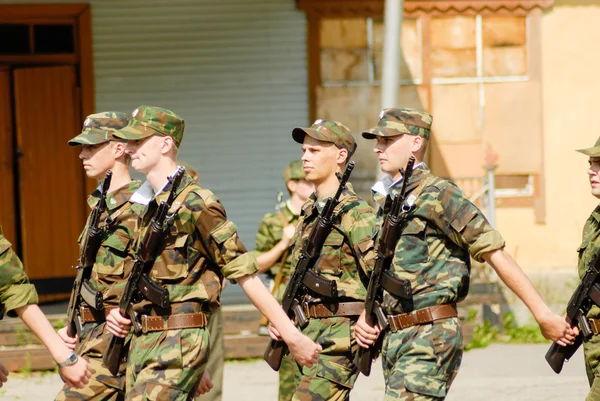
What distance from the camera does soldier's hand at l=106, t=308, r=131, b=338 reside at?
19.9 feet

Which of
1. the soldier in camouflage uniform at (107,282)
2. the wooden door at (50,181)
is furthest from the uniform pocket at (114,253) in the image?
the wooden door at (50,181)

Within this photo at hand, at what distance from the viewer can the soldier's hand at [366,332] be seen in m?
6.38

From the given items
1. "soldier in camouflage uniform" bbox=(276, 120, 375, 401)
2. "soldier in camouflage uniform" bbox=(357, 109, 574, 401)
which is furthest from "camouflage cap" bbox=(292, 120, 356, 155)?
"soldier in camouflage uniform" bbox=(357, 109, 574, 401)

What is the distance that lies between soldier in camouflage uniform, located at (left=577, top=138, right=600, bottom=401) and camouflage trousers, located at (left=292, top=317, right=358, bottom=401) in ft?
4.28

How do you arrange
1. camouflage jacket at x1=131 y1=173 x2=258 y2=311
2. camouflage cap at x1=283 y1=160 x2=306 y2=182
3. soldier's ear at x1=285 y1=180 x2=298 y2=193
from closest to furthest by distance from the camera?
camouflage jacket at x1=131 y1=173 x2=258 y2=311
camouflage cap at x1=283 y1=160 x2=306 y2=182
soldier's ear at x1=285 y1=180 x2=298 y2=193

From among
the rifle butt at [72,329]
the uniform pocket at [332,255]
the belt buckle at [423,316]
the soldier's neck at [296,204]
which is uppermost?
Answer: the soldier's neck at [296,204]

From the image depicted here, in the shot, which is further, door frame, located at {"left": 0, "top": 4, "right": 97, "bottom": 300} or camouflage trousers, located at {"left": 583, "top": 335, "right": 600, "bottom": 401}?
door frame, located at {"left": 0, "top": 4, "right": 97, "bottom": 300}

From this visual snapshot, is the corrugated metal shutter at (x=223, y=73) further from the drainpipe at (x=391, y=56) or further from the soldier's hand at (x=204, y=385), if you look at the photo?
the soldier's hand at (x=204, y=385)

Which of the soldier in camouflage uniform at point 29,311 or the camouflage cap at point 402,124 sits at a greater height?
the camouflage cap at point 402,124

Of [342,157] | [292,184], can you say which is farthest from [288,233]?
[342,157]

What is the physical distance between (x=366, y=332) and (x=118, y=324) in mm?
1320

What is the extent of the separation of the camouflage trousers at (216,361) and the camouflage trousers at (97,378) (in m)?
1.27

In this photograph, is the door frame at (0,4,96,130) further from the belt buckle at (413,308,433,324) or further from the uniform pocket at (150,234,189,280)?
the belt buckle at (413,308,433,324)

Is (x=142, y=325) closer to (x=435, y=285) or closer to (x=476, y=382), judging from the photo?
(x=435, y=285)
